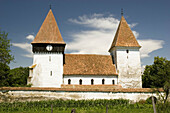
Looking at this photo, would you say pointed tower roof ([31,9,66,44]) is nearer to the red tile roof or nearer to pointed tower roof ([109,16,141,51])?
the red tile roof

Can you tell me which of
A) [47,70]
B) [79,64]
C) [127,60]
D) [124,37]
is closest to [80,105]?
[47,70]

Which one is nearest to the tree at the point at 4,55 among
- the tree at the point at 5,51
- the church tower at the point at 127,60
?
the tree at the point at 5,51

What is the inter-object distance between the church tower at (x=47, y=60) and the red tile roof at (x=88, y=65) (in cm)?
184

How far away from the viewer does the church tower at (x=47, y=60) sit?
82.6ft

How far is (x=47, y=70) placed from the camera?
84.0 ft

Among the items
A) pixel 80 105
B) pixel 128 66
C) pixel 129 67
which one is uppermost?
pixel 128 66

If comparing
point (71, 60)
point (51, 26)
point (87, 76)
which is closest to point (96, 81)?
point (87, 76)

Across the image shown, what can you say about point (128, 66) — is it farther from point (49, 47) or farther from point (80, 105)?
point (49, 47)

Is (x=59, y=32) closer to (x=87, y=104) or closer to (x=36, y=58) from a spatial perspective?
(x=36, y=58)

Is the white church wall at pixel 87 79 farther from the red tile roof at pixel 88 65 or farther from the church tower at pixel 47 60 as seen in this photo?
the church tower at pixel 47 60

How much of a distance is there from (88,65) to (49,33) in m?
8.91

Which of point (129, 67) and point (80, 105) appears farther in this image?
point (129, 67)

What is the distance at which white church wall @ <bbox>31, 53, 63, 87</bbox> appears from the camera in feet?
82.5

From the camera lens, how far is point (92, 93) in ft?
65.5
